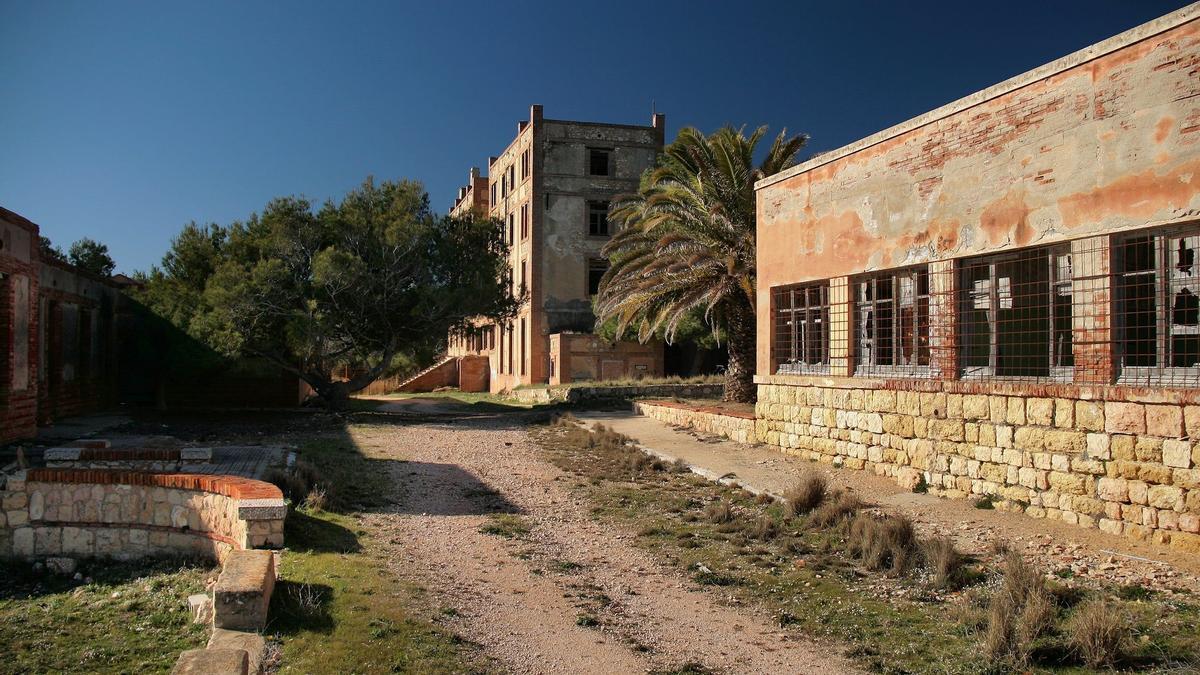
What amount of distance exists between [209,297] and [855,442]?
16.9 metres

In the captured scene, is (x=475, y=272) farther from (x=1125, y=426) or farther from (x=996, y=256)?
(x=1125, y=426)

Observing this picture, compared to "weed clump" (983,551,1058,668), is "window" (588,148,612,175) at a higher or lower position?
higher

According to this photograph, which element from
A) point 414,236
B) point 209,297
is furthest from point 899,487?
point 209,297

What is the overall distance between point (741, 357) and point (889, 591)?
14250 mm

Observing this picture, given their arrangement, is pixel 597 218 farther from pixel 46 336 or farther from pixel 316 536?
pixel 316 536

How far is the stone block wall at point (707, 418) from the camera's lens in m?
16.8

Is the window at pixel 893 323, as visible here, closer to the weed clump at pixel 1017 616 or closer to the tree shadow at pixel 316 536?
the weed clump at pixel 1017 616

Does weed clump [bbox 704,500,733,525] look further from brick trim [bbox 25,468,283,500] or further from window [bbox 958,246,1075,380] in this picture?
brick trim [bbox 25,468,283,500]

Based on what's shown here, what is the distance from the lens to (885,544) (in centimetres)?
834

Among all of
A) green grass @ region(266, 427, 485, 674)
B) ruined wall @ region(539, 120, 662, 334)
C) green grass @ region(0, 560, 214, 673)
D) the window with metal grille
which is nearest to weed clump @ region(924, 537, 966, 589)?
the window with metal grille

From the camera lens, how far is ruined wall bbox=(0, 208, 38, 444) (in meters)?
14.9

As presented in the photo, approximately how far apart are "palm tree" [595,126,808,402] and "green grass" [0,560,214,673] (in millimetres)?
13226

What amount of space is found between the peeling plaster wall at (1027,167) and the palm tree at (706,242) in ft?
14.8

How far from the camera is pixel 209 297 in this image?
21750 mm
